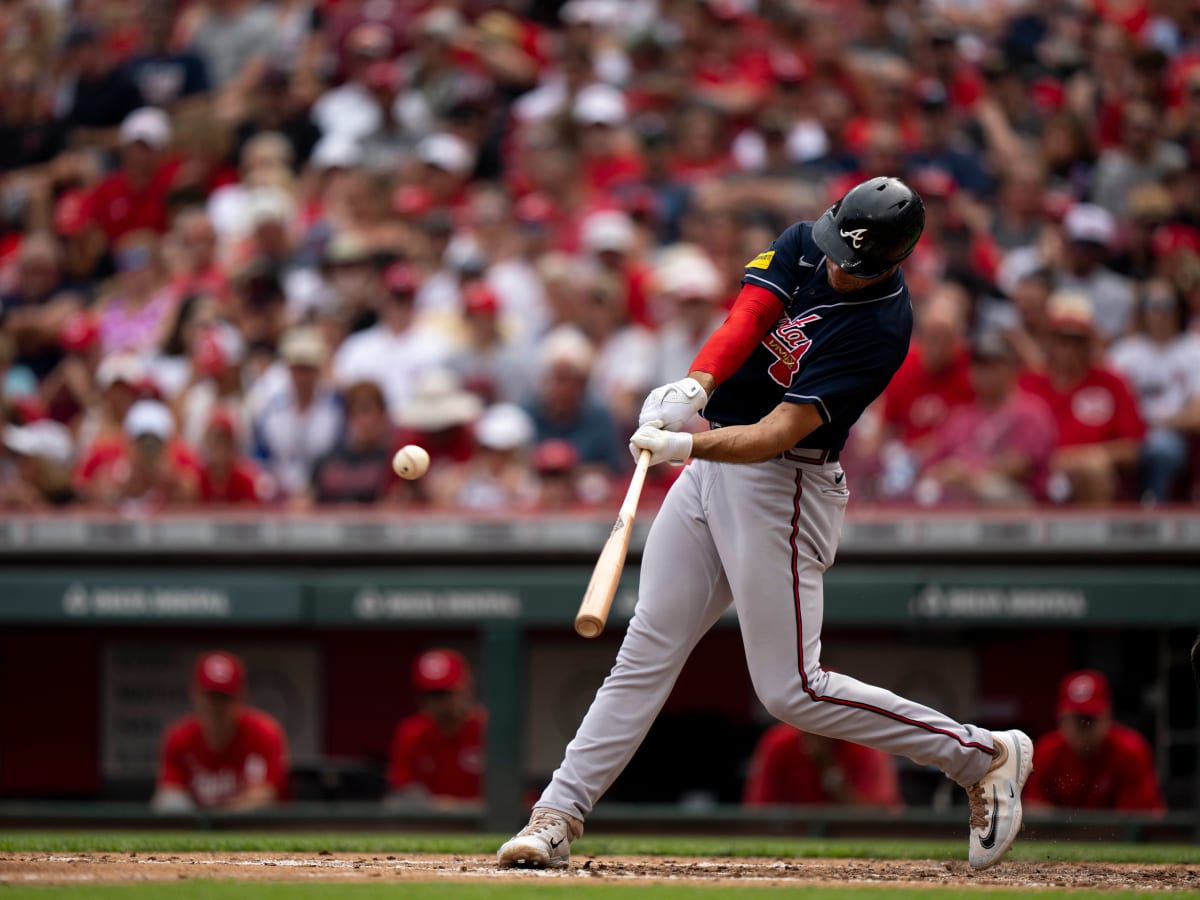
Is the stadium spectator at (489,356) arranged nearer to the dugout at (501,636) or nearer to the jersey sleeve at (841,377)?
the dugout at (501,636)

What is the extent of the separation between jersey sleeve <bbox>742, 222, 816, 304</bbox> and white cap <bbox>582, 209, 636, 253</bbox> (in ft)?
14.3

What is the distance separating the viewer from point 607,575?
152 inches

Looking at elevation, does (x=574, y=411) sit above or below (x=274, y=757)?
above

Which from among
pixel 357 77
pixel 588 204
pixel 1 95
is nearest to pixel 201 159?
pixel 357 77

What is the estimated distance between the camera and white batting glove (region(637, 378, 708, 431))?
395 centimetres

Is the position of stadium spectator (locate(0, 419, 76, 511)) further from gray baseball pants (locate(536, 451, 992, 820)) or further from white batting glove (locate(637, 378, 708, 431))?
white batting glove (locate(637, 378, 708, 431))

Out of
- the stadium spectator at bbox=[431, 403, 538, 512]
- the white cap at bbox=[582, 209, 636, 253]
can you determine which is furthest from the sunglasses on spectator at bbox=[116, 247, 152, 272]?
the stadium spectator at bbox=[431, 403, 538, 512]

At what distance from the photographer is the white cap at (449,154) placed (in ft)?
A: 32.0

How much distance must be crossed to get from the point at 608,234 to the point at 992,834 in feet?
16.0

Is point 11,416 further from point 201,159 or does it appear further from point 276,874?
point 276,874

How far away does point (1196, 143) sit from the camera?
877cm

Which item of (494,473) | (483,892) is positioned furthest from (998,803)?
(494,473)

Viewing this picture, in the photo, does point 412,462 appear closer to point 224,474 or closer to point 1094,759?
point 1094,759

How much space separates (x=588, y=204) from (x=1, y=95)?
4.92 meters
